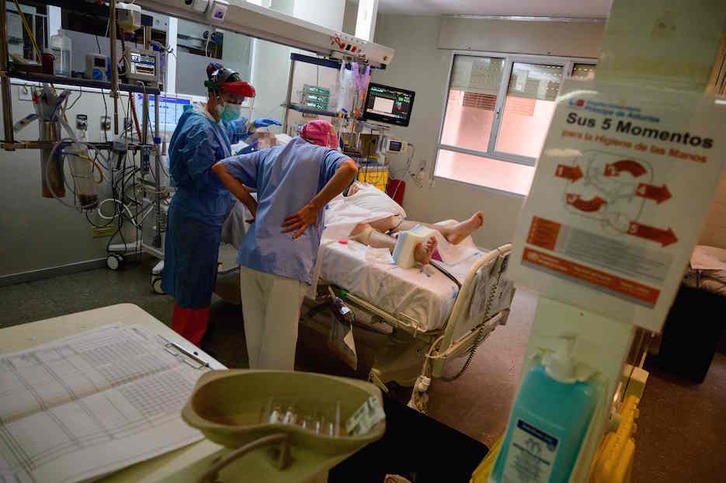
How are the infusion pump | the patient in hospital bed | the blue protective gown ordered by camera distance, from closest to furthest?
the blue protective gown
the patient in hospital bed
the infusion pump

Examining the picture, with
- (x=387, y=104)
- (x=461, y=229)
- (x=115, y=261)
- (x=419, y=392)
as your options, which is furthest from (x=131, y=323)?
(x=387, y=104)

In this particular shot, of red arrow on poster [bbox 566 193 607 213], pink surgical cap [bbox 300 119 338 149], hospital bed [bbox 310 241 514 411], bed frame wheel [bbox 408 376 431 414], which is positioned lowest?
bed frame wheel [bbox 408 376 431 414]

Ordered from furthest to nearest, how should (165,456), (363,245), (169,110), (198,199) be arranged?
(169,110), (363,245), (198,199), (165,456)

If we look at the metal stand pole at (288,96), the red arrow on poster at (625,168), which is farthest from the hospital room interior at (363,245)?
the metal stand pole at (288,96)

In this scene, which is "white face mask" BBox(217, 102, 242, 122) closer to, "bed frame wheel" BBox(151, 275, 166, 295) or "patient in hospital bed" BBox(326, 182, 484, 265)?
"patient in hospital bed" BBox(326, 182, 484, 265)

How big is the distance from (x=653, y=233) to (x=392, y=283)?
188cm

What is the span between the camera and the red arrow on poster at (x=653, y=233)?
0.69 meters

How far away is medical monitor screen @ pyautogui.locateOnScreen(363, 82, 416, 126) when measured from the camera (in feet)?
13.9

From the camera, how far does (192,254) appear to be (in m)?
2.72

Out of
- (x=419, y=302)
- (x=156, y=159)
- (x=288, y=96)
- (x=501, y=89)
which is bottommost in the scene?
(x=419, y=302)

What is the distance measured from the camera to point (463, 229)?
129 inches

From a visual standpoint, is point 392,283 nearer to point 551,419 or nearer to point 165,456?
point 165,456

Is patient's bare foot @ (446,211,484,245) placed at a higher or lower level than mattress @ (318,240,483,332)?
higher

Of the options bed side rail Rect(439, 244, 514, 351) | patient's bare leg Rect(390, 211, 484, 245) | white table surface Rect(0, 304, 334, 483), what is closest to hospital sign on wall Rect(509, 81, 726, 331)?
white table surface Rect(0, 304, 334, 483)
